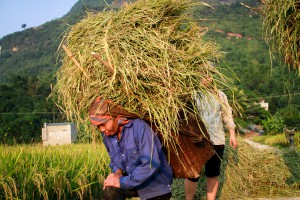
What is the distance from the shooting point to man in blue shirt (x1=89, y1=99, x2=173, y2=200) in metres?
3.55

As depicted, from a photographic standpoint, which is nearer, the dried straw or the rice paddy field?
the rice paddy field

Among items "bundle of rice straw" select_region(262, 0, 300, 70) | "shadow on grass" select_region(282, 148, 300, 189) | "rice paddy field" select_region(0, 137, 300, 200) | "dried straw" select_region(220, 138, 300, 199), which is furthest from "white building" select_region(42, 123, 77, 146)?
"bundle of rice straw" select_region(262, 0, 300, 70)

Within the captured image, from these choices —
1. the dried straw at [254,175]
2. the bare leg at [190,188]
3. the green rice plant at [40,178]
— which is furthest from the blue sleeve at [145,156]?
the dried straw at [254,175]

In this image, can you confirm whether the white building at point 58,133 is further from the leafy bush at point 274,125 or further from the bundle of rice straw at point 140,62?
the bundle of rice straw at point 140,62

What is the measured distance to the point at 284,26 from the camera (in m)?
4.82

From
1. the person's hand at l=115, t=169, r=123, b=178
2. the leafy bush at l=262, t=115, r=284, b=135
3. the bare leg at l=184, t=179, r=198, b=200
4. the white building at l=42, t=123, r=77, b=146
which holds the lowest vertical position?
the leafy bush at l=262, t=115, r=284, b=135

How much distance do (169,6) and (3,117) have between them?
42387mm

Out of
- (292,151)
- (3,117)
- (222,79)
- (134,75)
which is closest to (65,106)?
(134,75)

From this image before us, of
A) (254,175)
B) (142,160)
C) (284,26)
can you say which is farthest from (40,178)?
(254,175)

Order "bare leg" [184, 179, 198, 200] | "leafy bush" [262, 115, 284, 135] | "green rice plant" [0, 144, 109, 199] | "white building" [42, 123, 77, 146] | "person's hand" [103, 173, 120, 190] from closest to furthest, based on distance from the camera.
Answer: "person's hand" [103, 173, 120, 190] < "green rice plant" [0, 144, 109, 199] < "bare leg" [184, 179, 198, 200] < "white building" [42, 123, 77, 146] < "leafy bush" [262, 115, 284, 135]

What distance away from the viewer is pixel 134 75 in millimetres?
3520

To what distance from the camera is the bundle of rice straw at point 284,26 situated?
4.62 metres

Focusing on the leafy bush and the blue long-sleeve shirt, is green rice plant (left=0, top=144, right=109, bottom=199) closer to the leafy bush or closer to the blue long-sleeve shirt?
the blue long-sleeve shirt

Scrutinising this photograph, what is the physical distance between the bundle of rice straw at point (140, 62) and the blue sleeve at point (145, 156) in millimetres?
102
